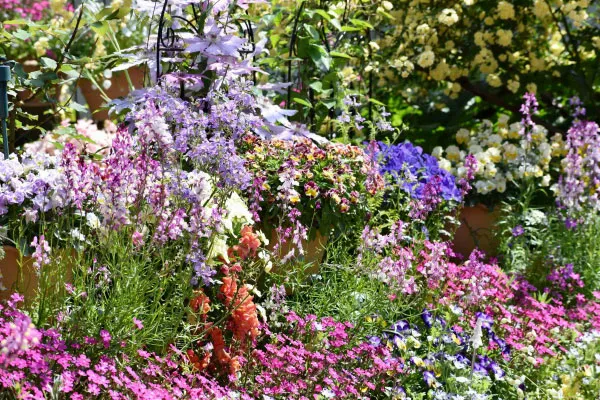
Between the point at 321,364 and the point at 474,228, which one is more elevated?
the point at 321,364

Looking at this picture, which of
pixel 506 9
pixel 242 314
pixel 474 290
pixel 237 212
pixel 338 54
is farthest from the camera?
pixel 506 9

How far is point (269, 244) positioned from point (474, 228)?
6.10 ft

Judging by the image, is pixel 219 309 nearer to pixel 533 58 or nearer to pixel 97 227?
pixel 97 227

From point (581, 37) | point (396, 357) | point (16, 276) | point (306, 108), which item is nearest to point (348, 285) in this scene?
point (396, 357)

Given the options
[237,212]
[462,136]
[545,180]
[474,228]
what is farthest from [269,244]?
[462,136]

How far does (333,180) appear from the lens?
3418 millimetres

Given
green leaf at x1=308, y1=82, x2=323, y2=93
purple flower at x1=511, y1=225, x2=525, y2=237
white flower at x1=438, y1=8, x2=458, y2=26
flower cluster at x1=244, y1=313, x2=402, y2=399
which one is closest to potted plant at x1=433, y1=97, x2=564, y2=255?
purple flower at x1=511, y1=225, x2=525, y2=237

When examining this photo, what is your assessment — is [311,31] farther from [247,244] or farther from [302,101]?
[247,244]

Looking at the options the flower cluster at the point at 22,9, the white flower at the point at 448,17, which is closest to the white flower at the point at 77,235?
the white flower at the point at 448,17

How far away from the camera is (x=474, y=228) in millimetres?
4941

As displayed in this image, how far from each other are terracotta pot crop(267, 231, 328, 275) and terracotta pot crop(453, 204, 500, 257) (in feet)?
4.99

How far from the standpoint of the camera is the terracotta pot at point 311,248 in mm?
3375

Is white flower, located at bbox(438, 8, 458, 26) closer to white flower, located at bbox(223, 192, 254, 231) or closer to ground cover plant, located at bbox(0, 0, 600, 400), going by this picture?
ground cover plant, located at bbox(0, 0, 600, 400)

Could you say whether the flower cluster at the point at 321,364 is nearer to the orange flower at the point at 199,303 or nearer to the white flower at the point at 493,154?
the orange flower at the point at 199,303
